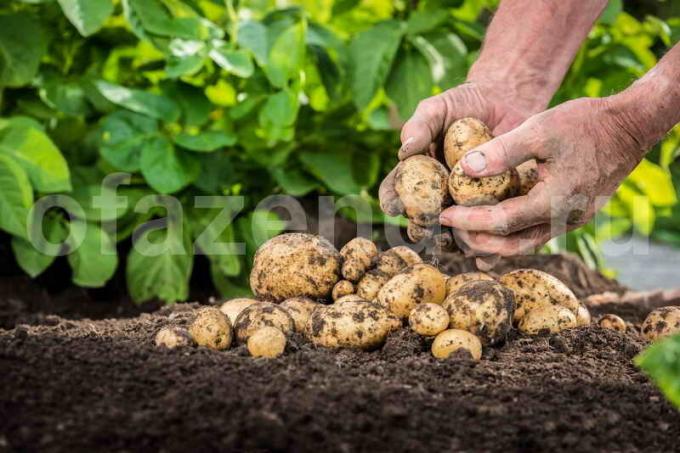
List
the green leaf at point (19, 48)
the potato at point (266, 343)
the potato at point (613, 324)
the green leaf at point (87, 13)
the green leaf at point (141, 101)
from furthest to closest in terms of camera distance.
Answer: the green leaf at point (19, 48), the green leaf at point (141, 101), the green leaf at point (87, 13), the potato at point (613, 324), the potato at point (266, 343)

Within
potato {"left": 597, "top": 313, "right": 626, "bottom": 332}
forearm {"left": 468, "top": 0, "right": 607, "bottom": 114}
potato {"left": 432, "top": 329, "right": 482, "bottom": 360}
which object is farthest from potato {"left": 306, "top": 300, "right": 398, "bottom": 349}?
forearm {"left": 468, "top": 0, "right": 607, "bottom": 114}

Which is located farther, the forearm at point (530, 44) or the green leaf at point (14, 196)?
the green leaf at point (14, 196)

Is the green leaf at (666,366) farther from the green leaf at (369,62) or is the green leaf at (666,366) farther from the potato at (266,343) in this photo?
the green leaf at (369,62)

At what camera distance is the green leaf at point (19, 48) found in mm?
4340

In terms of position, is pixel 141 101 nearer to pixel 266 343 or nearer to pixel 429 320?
pixel 266 343

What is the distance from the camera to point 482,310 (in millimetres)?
2646

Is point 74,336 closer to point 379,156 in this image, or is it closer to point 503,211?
point 503,211

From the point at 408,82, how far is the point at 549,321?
201 centimetres

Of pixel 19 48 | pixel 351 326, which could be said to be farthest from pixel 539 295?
pixel 19 48

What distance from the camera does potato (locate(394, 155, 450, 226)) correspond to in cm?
295

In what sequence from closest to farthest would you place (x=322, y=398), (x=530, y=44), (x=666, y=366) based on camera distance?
(x=666, y=366) → (x=322, y=398) → (x=530, y=44)

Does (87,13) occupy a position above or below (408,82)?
above

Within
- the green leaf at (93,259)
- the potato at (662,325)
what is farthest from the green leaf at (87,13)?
the potato at (662,325)

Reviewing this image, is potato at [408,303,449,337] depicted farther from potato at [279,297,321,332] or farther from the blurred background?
the blurred background
